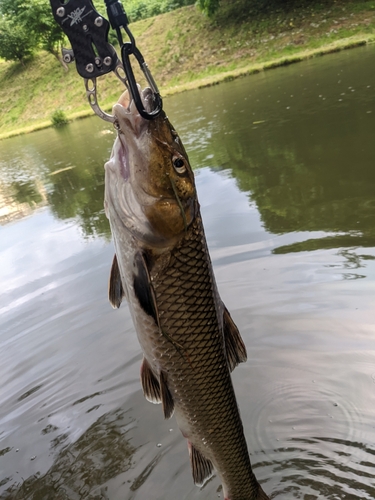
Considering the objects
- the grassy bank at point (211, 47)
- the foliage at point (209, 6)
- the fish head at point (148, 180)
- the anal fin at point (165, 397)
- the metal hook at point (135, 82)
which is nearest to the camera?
the metal hook at point (135, 82)

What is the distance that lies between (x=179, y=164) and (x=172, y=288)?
1.66 feet

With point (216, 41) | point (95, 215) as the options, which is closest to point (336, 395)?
point (95, 215)

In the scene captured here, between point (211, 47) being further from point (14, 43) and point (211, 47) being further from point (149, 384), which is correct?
point (149, 384)

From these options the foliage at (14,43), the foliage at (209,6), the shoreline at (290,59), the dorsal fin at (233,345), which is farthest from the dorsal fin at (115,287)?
the foliage at (14,43)

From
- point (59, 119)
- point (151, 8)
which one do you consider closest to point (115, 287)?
point (59, 119)

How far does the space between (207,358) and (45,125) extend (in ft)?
95.0

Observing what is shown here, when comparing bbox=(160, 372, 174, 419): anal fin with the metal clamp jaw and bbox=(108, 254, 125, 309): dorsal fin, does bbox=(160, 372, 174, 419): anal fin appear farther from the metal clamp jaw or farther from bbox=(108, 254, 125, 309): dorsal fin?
the metal clamp jaw

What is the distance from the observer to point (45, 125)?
2827cm

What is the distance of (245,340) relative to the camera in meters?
3.76

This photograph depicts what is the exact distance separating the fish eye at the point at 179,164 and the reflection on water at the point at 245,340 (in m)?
1.95

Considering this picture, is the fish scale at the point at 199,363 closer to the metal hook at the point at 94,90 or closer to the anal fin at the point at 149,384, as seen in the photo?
the anal fin at the point at 149,384

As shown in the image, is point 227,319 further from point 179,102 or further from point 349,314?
point 179,102

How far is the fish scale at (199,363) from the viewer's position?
1.88 meters

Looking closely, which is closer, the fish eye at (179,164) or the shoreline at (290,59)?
the fish eye at (179,164)
